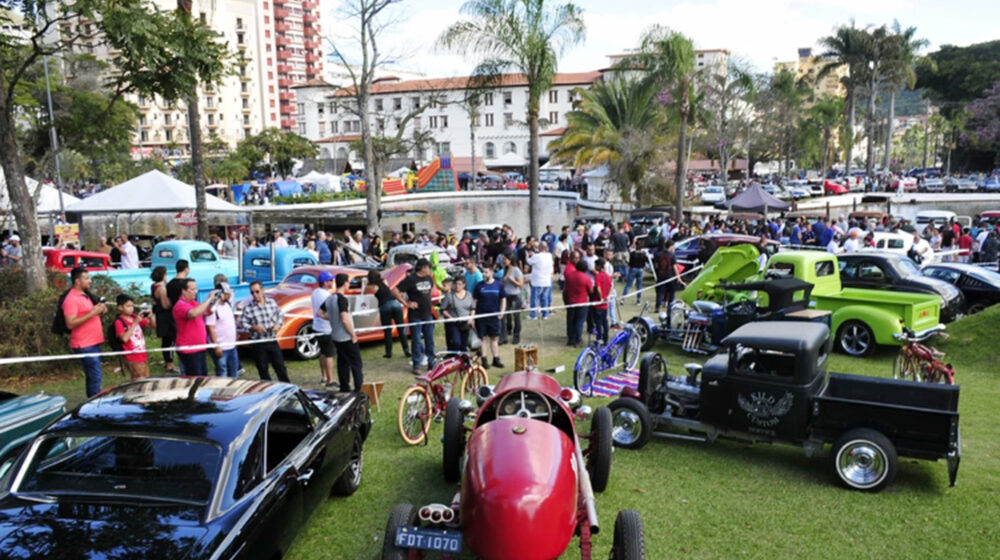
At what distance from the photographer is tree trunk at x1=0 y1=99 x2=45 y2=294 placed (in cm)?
1162

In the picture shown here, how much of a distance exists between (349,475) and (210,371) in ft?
19.1

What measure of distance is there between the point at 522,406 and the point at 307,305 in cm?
697

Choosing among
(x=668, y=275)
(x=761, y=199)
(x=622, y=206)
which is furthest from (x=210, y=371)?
(x=622, y=206)

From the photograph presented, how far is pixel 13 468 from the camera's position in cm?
479

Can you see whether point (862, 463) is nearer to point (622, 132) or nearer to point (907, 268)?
point (907, 268)

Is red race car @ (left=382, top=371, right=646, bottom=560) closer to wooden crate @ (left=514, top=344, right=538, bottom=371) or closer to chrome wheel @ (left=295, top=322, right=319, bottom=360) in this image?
wooden crate @ (left=514, top=344, right=538, bottom=371)

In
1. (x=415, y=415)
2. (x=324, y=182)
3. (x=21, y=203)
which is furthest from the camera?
(x=324, y=182)

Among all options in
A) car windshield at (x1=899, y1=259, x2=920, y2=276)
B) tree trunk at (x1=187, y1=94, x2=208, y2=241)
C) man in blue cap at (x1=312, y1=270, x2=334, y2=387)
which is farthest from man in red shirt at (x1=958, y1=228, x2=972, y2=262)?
tree trunk at (x1=187, y1=94, x2=208, y2=241)

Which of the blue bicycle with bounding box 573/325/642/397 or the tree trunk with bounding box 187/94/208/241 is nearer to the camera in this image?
the blue bicycle with bounding box 573/325/642/397

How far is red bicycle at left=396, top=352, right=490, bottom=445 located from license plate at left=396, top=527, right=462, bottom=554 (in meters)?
2.99

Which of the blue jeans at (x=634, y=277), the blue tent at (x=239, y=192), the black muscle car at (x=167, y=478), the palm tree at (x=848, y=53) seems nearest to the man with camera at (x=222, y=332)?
the black muscle car at (x=167, y=478)

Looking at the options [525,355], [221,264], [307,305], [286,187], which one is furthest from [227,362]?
[286,187]

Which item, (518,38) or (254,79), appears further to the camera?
(254,79)

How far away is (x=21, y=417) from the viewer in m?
6.58
